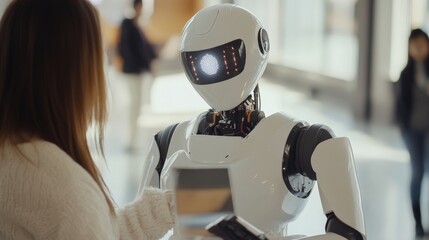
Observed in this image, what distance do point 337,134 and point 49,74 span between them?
6.88 m

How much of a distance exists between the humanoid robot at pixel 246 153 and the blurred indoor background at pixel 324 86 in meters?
0.48

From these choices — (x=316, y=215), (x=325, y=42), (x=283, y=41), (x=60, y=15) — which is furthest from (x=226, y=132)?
(x=283, y=41)

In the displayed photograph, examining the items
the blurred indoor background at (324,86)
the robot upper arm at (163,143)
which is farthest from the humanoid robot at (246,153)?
the blurred indoor background at (324,86)

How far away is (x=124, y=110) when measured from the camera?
34.9ft

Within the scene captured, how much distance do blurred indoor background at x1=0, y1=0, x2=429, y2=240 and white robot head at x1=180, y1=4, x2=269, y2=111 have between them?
0.42m

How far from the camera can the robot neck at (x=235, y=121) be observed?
2.38m

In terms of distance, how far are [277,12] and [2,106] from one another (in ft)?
44.4

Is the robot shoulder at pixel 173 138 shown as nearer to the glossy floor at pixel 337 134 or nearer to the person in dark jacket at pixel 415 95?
the glossy floor at pixel 337 134

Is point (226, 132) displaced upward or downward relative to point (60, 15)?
downward

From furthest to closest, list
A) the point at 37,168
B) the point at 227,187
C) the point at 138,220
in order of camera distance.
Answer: the point at 227,187
the point at 138,220
the point at 37,168

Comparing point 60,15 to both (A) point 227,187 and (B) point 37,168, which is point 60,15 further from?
(A) point 227,187

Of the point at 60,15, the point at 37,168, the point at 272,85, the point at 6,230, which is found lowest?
the point at 272,85

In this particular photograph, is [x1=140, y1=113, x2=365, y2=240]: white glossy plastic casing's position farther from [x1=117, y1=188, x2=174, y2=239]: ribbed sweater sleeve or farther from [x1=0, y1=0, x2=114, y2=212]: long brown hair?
[x1=0, y1=0, x2=114, y2=212]: long brown hair

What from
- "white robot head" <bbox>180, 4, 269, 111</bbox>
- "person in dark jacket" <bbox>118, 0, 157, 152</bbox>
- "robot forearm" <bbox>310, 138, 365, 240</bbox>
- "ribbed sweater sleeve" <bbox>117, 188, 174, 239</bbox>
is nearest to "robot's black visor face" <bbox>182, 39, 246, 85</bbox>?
"white robot head" <bbox>180, 4, 269, 111</bbox>
